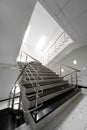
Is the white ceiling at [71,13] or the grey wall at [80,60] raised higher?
the white ceiling at [71,13]

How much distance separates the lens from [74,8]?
2.17 meters

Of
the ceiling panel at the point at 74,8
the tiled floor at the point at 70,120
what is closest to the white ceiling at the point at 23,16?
the ceiling panel at the point at 74,8

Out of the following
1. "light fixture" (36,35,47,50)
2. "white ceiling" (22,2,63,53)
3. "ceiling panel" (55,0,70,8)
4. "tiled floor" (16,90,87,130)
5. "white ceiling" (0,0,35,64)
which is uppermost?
"white ceiling" (22,2,63,53)

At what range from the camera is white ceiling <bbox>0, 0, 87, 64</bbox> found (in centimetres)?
197

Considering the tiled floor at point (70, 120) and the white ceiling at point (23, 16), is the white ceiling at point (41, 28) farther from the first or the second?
the tiled floor at point (70, 120)

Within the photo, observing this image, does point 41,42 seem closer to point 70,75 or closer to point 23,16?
point 70,75

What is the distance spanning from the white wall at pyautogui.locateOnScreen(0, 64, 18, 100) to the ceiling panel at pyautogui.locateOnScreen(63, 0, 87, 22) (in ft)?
12.6

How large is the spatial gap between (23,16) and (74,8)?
1499 mm

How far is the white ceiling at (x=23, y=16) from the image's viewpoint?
77.7 inches

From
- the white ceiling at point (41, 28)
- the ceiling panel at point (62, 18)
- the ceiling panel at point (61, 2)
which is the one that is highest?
the white ceiling at point (41, 28)

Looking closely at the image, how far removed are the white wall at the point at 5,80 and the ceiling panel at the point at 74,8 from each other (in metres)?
3.84

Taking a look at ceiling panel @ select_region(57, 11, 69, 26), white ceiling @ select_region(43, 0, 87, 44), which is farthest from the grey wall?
ceiling panel @ select_region(57, 11, 69, 26)

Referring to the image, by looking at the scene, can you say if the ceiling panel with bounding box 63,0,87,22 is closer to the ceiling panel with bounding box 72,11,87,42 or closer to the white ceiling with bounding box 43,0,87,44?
the white ceiling with bounding box 43,0,87,44

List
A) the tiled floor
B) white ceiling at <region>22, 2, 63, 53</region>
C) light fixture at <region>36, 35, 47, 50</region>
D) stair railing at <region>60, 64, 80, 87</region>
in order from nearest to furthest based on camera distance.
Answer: the tiled floor < stair railing at <region>60, 64, 80, 87</region> < white ceiling at <region>22, 2, 63, 53</region> < light fixture at <region>36, 35, 47, 50</region>
